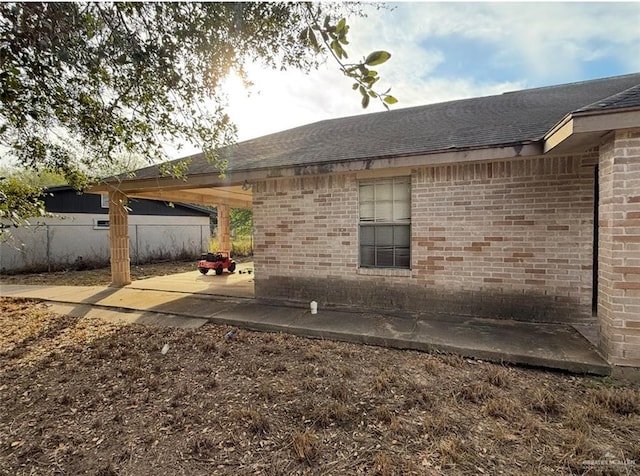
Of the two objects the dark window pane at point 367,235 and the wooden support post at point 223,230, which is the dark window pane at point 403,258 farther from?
the wooden support post at point 223,230

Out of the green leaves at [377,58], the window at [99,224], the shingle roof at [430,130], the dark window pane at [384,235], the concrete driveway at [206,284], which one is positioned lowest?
the concrete driveway at [206,284]

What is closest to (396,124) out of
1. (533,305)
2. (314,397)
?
Result: (533,305)

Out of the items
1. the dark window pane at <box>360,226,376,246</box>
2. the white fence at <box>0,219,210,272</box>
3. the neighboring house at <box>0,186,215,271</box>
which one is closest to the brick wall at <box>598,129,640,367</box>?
the dark window pane at <box>360,226,376,246</box>

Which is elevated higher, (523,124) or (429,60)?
(429,60)

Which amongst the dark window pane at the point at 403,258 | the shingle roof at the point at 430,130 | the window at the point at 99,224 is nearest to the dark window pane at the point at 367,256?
the dark window pane at the point at 403,258

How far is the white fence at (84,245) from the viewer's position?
488 inches

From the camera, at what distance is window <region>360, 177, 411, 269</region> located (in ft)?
18.8

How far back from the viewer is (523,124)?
543cm

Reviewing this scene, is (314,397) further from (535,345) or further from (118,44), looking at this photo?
(118,44)

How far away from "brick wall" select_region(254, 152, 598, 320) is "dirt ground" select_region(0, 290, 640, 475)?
1.70 metres

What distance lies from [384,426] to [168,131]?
426 centimetres

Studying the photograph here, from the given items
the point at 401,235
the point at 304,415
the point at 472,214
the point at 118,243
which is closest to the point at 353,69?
the point at 304,415

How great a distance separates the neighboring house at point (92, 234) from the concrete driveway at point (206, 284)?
12.7 ft

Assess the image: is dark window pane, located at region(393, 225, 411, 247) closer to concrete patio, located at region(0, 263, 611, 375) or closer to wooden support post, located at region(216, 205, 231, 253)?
concrete patio, located at region(0, 263, 611, 375)
